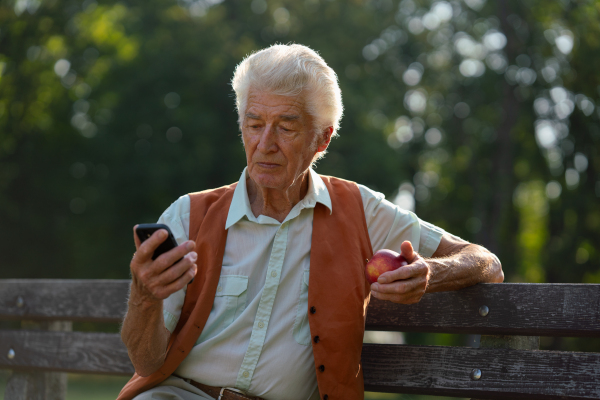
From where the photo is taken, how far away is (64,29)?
1900 cm

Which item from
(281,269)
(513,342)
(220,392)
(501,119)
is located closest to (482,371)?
(513,342)

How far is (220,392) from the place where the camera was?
104 inches

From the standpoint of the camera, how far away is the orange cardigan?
2.62 meters

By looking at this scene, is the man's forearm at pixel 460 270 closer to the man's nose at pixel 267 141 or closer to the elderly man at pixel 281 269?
the elderly man at pixel 281 269

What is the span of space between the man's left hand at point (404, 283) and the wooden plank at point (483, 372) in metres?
0.45

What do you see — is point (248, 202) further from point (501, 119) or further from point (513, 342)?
point (501, 119)

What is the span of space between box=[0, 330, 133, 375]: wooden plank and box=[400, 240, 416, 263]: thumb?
1605 mm

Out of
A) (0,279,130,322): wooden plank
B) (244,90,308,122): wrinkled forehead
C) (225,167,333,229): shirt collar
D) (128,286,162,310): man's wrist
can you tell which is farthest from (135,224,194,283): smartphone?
(0,279,130,322): wooden plank

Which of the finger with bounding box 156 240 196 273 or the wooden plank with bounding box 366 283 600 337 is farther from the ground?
the finger with bounding box 156 240 196 273

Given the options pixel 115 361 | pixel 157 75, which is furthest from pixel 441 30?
pixel 115 361

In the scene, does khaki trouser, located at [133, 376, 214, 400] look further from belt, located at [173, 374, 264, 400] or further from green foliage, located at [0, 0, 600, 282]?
green foliage, located at [0, 0, 600, 282]

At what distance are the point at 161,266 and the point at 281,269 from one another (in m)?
0.70

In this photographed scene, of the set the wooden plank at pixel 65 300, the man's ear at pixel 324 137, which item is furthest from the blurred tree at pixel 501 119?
the wooden plank at pixel 65 300

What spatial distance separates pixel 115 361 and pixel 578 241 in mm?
18180
